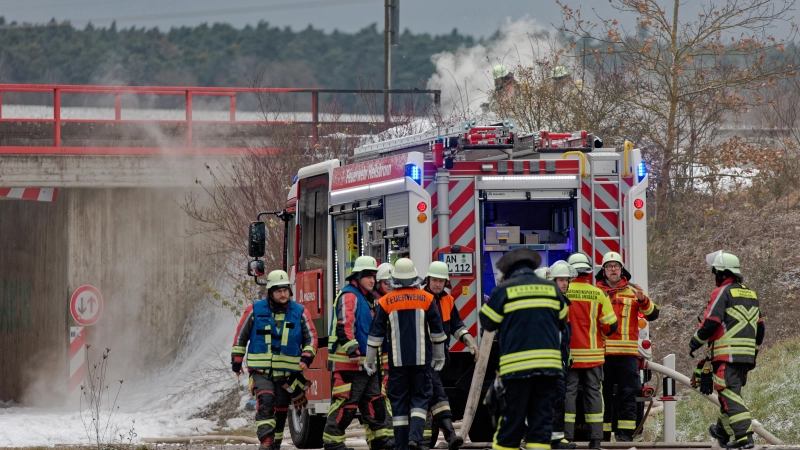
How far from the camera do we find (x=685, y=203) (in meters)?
19.9

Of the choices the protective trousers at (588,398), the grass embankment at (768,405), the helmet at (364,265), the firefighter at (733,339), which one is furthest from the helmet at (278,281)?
the grass embankment at (768,405)

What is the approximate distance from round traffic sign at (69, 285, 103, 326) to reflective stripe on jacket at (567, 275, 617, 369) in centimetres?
948

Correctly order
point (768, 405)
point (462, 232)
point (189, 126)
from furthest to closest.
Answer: point (189, 126) < point (768, 405) < point (462, 232)

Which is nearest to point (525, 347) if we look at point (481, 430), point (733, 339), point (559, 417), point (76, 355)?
point (559, 417)

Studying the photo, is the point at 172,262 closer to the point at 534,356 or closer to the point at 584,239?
the point at 584,239

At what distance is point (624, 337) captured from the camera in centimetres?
1046

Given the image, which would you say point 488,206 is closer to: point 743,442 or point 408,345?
point 408,345

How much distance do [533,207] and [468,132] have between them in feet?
3.03

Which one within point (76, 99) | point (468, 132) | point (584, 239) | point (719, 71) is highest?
point (76, 99)

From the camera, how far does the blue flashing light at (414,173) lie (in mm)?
10438

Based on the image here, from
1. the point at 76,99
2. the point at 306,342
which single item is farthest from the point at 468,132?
the point at 76,99

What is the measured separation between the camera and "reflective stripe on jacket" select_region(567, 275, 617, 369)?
10.0 m

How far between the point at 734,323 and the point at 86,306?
1074cm

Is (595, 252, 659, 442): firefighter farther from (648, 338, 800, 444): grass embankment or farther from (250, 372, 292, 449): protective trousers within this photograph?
(250, 372, 292, 449): protective trousers
